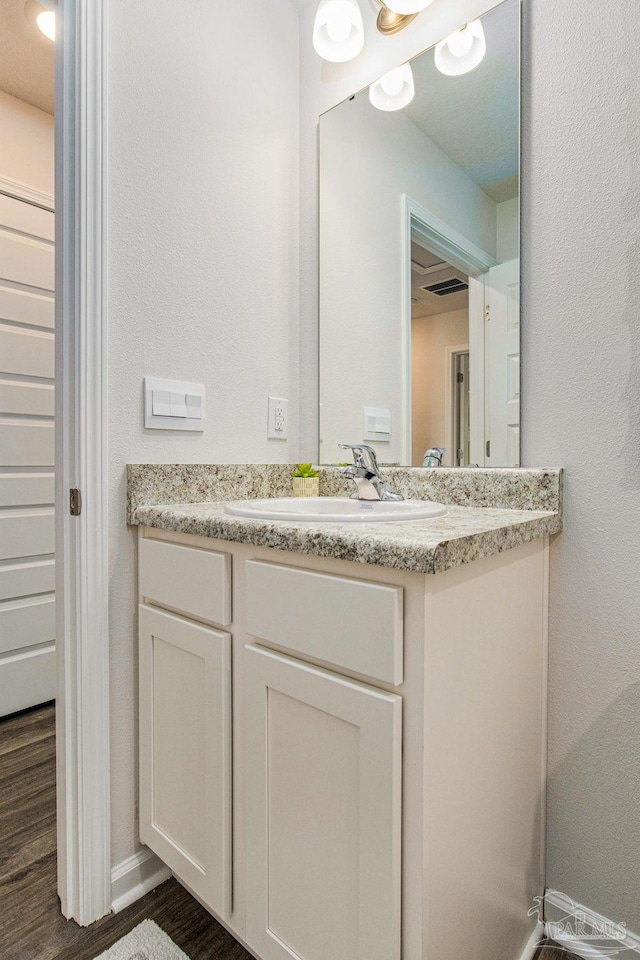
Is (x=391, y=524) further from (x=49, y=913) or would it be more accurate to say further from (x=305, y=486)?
(x=49, y=913)

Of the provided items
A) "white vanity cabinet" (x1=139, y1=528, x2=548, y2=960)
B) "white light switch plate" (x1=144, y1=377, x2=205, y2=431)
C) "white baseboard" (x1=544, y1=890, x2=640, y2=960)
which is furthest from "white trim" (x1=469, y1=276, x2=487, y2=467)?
"white baseboard" (x1=544, y1=890, x2=640, y2=960)

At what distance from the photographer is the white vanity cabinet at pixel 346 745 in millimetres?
676

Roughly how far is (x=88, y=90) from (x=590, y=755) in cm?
168

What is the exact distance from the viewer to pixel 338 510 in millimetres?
1272

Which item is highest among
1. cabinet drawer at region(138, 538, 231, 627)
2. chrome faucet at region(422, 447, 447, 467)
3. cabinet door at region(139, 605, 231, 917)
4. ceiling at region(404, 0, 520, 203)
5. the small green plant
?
ceiling at region(404, 0, 520, 203)

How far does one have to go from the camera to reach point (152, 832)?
1.12 m

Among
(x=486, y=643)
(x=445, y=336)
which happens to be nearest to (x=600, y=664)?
(x=486, y=643)

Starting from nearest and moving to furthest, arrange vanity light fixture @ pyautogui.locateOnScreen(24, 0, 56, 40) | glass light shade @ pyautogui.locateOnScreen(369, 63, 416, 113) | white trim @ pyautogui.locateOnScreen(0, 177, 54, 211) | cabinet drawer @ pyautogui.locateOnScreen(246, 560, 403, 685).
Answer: cabinet drawer @ pyautogui.locateOnScreen(246, 560, 403, 685), glass light shade @ pyautogui.locateOnScreen(369, 63, 416, 113), vanity light fixture @ pyautogui.locateOnScreen(24, 0, 56, 40), white trim @ pyautogui.locateOnScreen(0, 177, 54, 211)

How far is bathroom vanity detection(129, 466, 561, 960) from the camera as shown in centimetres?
68

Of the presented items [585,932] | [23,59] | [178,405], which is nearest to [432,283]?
[178,405]

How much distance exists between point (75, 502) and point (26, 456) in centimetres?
119

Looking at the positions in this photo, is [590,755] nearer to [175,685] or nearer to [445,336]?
[175,685]

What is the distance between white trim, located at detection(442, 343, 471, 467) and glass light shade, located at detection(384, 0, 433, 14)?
30.9 inches

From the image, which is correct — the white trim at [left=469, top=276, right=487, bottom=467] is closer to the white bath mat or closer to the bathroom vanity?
the bathroom vanity
